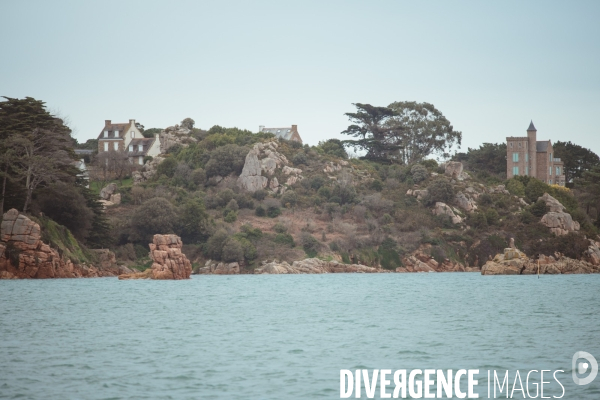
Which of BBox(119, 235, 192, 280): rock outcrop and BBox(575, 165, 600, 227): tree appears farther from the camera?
BBox(575, 165, 600, 227): tree

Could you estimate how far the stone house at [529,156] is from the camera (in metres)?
126

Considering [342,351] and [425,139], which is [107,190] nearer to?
[425,139]

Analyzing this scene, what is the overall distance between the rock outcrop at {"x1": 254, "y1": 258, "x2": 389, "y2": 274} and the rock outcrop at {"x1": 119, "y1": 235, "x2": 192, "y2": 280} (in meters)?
15.3

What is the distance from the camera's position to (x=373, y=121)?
129 metres

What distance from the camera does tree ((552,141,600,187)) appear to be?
136 meters

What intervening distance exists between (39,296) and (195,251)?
37.1 metres

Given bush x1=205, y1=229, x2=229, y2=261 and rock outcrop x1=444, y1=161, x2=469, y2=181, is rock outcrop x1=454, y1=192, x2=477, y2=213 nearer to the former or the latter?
rock outcrop x1=444, y1=161, x2=469, y2=181

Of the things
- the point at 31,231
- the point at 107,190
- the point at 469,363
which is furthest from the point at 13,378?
the point at 107,190

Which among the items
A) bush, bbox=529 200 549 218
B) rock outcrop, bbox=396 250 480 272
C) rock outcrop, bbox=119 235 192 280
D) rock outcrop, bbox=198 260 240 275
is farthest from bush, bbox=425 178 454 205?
rock outcrop, bbox=119 235 192 280

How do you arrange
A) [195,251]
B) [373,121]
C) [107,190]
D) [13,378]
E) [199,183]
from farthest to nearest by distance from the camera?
[373,121]
[199,183]
[107,190]
[195,251]
[13,378]

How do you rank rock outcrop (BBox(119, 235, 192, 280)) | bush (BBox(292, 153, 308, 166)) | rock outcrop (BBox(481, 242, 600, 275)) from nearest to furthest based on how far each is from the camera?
rock outcrop (BBox(119, 235, 192, 280)), rock outcrop (BBox(481, 242, 600, 275)), bush (BBox(292, 153, 308, 166))

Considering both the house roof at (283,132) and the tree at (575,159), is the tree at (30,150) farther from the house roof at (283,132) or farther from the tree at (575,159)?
the tree at (575,159)

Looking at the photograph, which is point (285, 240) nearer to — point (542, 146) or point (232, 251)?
point (232, 251)

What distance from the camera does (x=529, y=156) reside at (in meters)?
126
